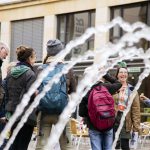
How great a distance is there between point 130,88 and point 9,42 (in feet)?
61.4

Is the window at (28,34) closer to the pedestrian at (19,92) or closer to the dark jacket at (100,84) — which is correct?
the dark jacket at (100,84)

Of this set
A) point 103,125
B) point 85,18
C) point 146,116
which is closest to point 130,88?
point 103,125

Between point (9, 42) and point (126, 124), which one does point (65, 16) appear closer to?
point (9, 42)

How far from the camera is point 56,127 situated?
7293 mm

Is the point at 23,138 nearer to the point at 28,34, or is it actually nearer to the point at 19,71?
the point at 19,71

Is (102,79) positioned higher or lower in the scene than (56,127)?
higher

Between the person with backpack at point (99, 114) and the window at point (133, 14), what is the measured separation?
1352 centimetres

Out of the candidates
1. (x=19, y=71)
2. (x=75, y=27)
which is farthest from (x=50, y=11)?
(x=19, y=71)

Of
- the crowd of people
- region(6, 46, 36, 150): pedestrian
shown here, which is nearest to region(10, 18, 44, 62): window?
the crowd of people

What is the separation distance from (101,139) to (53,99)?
1007mm

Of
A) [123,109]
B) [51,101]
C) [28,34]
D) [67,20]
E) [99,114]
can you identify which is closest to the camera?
[51,101]

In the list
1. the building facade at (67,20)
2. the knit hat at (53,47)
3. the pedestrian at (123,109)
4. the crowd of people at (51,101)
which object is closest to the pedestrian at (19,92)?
the crowd of people at (51,101)

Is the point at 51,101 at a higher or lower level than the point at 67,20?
lower

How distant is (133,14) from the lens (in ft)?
71.4
